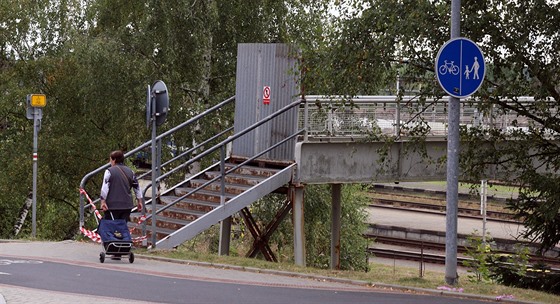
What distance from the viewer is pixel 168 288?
13.4 meters

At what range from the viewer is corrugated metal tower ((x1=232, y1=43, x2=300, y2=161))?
2119cm

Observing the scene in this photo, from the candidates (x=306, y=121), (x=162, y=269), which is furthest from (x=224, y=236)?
(x=162, y=269)

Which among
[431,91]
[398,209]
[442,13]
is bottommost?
[398,209]

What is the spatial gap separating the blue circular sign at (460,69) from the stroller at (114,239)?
508 cm

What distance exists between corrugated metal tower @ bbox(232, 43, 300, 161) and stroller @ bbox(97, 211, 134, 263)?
564cm

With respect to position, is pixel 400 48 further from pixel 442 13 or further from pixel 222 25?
pixel 222 25

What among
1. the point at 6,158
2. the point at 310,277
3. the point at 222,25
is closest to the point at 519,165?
the point at 310,277

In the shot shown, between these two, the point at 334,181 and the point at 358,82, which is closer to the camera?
the point at 358,82

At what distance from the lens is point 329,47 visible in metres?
18.8

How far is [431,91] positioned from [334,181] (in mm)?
3733

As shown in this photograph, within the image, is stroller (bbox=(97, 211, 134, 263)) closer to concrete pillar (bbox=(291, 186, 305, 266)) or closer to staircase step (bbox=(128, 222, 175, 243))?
staircase step (bbox=(128, 222, 175, 243))

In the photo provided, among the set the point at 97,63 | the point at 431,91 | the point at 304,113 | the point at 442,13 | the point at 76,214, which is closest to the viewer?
the point at 442,13

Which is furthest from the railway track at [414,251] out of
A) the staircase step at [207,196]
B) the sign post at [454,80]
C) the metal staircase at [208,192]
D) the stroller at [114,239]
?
the sign post at [454,80]

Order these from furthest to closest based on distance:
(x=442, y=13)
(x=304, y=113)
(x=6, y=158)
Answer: (x=6, y=158) → (x=304, y=113) → (x=442, y=13)
